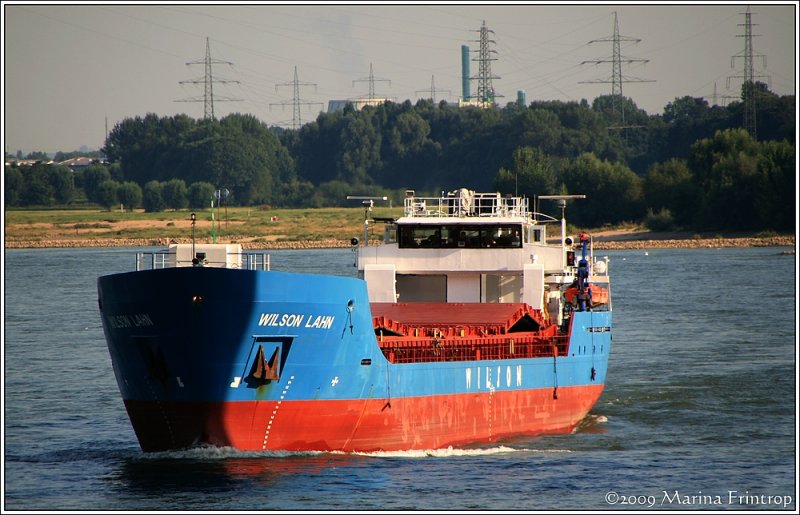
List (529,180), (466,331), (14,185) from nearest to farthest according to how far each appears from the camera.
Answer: (466,331), (529,180), (14,185)

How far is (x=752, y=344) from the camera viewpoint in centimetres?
5559

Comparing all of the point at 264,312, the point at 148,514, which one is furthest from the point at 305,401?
the point at 148,514

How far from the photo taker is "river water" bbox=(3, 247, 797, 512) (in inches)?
1120

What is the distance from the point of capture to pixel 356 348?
3102 centimetres

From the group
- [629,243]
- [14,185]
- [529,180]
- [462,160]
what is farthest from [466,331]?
[462,160]

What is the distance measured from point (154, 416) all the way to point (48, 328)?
32827 millimetres

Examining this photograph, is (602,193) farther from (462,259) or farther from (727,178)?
(462,259)

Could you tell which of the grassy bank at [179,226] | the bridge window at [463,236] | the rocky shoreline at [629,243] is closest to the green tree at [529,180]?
the rocky shoreline at [629,243]

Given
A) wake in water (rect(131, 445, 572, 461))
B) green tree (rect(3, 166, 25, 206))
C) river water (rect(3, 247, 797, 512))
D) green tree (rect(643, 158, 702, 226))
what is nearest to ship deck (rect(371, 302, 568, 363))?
wake in water (rect(131, 445, 572, 461))

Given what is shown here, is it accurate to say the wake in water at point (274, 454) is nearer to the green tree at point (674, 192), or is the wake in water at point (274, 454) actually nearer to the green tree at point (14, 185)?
the green tree at point (674, 192)

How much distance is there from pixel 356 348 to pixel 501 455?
507 centimetres

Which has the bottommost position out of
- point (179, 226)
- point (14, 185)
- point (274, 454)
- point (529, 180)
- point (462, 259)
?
point (274, 454)

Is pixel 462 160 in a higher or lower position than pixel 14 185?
higher

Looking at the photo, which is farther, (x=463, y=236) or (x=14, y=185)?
(x=14, y=185)
